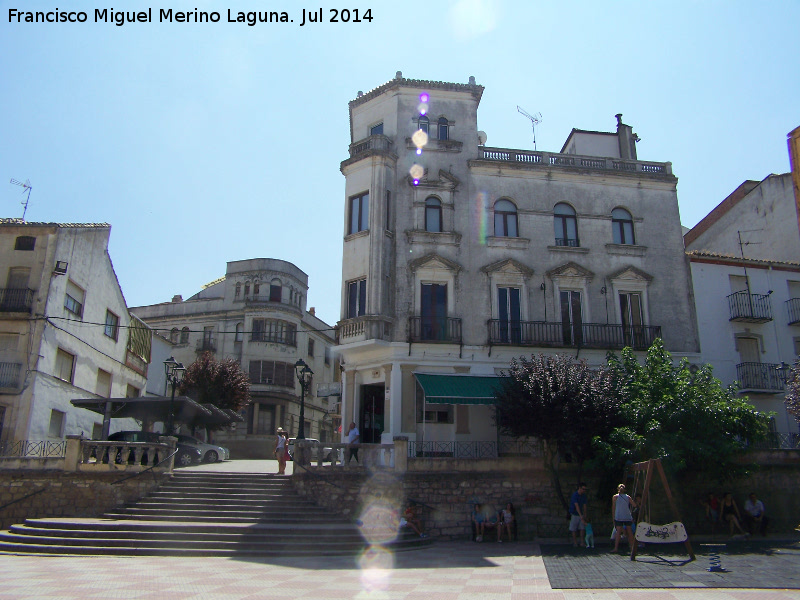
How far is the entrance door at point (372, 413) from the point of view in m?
23.0

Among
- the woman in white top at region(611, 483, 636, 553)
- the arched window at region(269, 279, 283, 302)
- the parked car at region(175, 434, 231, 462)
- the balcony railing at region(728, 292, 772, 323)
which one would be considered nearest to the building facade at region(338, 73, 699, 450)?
the balcony railing at region(728, 292, 772, 323)

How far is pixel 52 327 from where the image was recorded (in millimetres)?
24938

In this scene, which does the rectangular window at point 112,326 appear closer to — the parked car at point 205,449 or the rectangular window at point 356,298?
the parked car at point 205,449

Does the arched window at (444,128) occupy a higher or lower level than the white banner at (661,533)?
higher

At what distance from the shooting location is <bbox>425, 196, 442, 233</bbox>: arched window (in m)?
24.4

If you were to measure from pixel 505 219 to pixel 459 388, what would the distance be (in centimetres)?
751

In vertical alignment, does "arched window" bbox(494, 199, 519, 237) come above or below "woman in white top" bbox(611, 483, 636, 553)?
above

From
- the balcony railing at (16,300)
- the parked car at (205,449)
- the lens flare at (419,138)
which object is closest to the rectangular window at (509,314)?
the lens flare at (419,138)

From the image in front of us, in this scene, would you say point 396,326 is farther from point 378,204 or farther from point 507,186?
point 507,186

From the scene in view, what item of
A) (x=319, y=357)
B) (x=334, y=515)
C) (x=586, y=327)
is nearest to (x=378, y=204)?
(x=586, y=327)

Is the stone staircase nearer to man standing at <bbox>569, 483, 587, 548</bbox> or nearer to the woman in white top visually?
man standing at <bbox>569, 483, 587, 548</bbox>

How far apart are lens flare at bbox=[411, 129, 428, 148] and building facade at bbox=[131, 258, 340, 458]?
21.6 meters

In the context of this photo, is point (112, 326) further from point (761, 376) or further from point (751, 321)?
point (761, 376)

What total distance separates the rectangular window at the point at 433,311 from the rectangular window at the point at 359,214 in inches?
130
